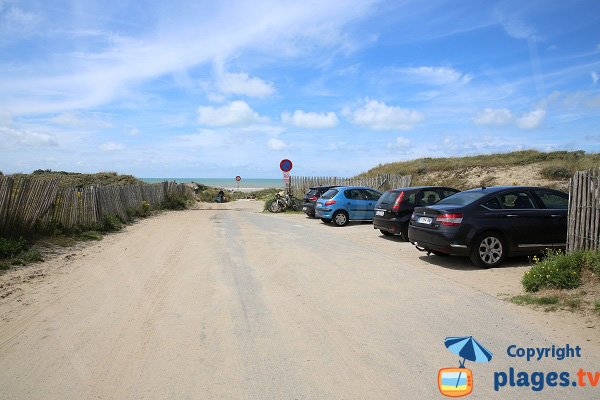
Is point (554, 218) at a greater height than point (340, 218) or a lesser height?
greater

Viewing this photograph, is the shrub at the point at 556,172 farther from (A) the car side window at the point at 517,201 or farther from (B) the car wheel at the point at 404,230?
(A) the car side window at the point at 517,201

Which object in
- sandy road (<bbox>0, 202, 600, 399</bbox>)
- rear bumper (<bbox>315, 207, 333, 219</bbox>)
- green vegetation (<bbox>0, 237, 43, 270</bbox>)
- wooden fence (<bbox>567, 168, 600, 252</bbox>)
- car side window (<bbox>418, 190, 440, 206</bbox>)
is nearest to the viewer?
sandy road (<bbox>0, 202, 600, 399</bbox>)

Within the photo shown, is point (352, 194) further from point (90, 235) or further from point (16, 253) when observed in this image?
point (16, 253)

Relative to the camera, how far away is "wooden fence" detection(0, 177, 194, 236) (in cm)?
1006

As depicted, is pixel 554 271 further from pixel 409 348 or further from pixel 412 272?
pixel 409 348

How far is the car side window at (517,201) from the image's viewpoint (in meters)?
8.91

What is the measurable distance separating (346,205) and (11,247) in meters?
11.4

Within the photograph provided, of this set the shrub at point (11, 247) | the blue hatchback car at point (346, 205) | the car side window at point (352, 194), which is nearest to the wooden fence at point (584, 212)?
the blue hatchback car at point (346, 205)

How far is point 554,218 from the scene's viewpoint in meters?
8.91

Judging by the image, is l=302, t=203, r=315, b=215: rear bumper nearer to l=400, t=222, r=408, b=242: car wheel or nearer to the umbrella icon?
l=400, t=222, r=408, b=242: car wheel

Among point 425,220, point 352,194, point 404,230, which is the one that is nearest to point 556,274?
point 425,220

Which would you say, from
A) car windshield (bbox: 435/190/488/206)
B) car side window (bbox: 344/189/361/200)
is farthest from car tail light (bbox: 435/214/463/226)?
car side window (bbox: 344/189/361/200)

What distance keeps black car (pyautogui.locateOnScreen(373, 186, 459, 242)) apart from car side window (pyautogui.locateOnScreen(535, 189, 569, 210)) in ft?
11.0

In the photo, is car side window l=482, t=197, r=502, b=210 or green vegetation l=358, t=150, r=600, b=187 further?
green vegetation l=358, t=150, r=600, b=187
